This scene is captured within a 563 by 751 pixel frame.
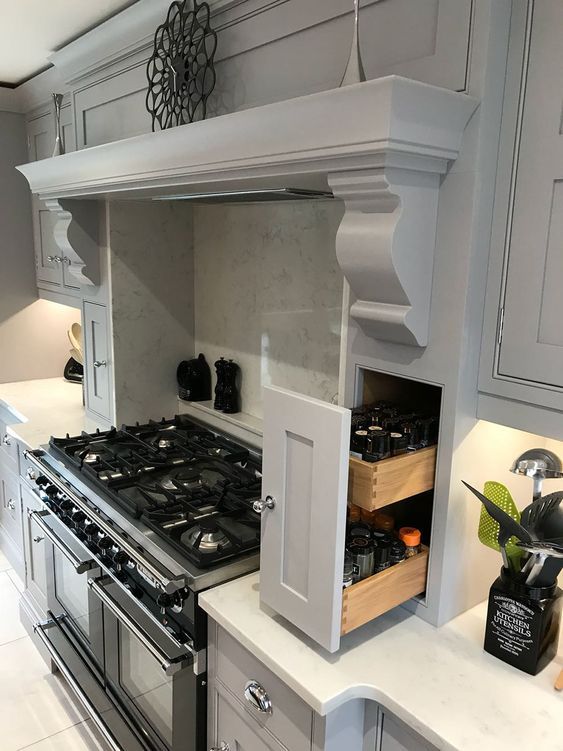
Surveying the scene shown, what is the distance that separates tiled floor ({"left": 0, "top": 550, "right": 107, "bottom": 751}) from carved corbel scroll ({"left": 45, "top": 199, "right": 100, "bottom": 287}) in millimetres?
1637

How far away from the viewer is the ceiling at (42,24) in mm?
2027

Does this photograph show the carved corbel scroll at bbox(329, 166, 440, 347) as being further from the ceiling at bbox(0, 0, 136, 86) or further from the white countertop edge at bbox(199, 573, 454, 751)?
the ceiling at bbox(0, 0, 136, 86)

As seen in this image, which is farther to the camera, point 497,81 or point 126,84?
point 126,84

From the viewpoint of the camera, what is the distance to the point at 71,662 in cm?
221

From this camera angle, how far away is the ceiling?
203 cm

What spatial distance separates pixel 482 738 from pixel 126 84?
6.97 feet

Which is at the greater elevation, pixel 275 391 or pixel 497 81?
pixel 497 81

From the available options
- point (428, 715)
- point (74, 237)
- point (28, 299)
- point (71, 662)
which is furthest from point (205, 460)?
point (28, 299)

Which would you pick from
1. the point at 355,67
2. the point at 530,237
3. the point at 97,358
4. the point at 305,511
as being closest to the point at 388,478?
the point at 305,511

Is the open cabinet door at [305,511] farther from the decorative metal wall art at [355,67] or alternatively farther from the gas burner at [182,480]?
the decorative metal wall art at [355,67]

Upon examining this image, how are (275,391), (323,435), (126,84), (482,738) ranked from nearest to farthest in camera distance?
(482,738) < (323,435) < (275,391) < (126,84)

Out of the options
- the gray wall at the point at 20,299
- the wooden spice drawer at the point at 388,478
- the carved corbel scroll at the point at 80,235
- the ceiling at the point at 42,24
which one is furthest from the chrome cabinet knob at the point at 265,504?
the gray wall at the point at 20,299

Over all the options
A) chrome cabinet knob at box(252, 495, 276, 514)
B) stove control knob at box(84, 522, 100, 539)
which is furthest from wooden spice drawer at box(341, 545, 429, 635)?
stove control knob at box(84, 522, 100, 539)

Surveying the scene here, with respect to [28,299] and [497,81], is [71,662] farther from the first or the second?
[497,81]
